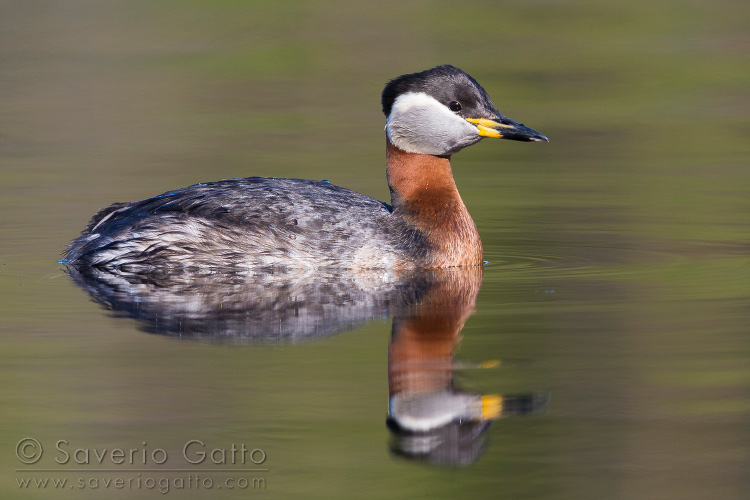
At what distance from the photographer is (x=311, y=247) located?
11.0m

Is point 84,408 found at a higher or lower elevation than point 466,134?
lower

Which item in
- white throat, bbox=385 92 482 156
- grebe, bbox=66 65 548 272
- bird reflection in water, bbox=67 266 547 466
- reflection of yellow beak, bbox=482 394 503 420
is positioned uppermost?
white throat, bbox=385 92 482 156

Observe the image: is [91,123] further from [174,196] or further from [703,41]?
[703,41]

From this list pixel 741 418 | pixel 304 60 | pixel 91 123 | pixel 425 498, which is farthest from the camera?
pixel 304 60

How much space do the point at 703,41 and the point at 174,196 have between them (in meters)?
16.3

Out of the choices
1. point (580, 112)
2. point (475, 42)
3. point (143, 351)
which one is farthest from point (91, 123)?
point (143, 351)

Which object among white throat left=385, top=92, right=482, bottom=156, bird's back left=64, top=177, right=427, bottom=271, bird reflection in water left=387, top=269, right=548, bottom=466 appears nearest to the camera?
bird reflection in water left=387, top=269, right=548, bottom=466

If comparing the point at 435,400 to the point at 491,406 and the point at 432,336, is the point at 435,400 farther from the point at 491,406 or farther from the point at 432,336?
the point at 432,336

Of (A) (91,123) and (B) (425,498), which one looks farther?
(A) (91,123)

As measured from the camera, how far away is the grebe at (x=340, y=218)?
→ 11.1 m

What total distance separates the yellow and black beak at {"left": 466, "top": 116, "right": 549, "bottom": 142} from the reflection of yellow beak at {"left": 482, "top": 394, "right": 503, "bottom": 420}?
14.3ft

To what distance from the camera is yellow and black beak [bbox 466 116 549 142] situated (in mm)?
11242

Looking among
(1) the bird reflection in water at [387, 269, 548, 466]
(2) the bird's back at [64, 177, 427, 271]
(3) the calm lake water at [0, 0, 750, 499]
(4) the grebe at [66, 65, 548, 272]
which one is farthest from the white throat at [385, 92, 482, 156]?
(1) the bird reflection in water at [387, 269, 548, 466]

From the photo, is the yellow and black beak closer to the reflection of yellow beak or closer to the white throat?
the white throat
